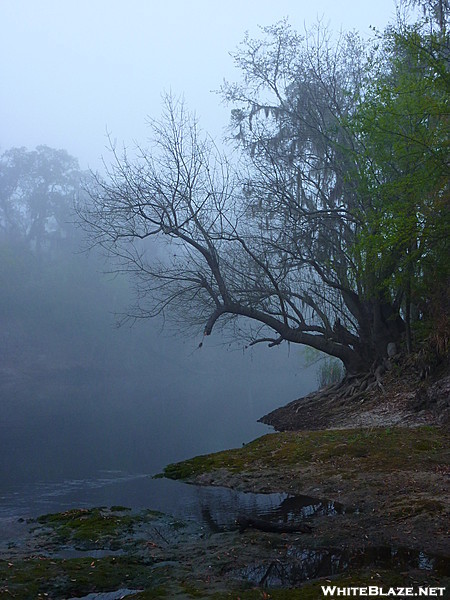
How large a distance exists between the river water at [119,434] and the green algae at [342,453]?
116cm

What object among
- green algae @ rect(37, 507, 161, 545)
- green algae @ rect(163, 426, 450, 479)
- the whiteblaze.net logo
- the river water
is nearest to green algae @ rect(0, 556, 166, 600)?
green algae @ rect(37, 507, 161, 545)

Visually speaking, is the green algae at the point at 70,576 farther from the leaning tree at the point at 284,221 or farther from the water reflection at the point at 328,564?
the leaning tree at the point at 284,221

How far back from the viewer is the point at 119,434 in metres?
20.5

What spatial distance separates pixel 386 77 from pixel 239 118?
6442 millimetres

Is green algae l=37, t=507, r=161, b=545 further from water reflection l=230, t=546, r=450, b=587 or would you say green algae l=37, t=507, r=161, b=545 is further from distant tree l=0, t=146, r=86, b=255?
distant tree l=0, t=146, r=86, b=255

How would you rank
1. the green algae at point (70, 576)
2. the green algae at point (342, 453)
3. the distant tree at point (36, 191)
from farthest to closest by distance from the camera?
the distant tree at point (36, 191) < the green algae at point (342, 453) < the green algae at point (70, 576)

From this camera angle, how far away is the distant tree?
219ft

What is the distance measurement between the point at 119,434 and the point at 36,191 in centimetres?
5154

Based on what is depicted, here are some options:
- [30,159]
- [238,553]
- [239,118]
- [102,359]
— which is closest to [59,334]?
[102,359]

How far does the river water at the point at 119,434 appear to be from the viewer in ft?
37.3

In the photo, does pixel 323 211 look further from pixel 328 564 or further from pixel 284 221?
pixel 328 564

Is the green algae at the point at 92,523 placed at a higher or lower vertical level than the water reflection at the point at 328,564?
higher

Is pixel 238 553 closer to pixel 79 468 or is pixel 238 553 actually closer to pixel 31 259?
pixel 79 468

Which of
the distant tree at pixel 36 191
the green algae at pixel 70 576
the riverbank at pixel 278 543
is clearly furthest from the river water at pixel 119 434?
the distant tree at pixel 36 191
